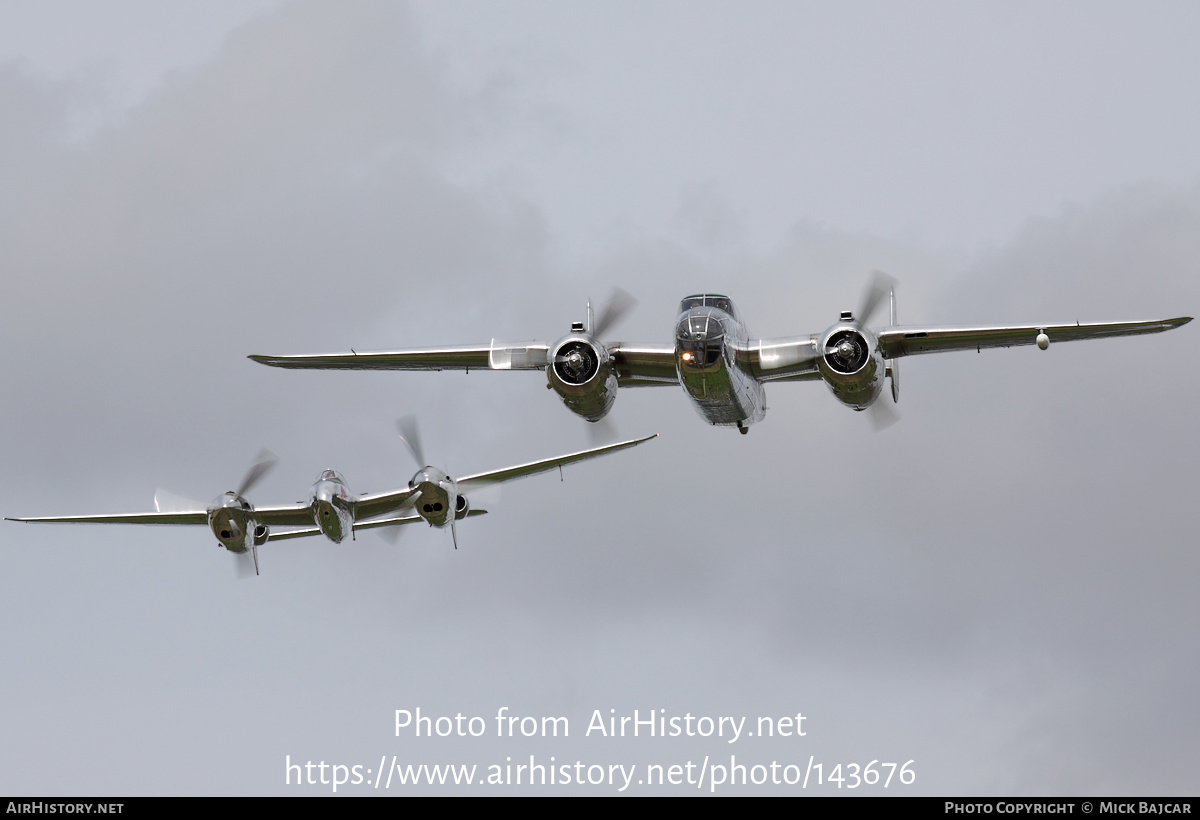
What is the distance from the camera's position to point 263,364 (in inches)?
2133

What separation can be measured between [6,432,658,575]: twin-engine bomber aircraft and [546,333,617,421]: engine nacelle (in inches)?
260

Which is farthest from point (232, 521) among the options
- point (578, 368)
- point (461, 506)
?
point (578, 368)

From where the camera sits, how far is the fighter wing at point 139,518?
59.1 metres

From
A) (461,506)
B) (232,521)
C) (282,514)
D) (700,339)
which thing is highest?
(282,514)

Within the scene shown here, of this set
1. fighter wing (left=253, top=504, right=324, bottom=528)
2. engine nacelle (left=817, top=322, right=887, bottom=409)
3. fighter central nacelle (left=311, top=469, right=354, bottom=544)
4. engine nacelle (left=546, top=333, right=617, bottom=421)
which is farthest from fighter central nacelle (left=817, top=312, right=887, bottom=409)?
fighter wing (left=253, top=504, right=324, bottom=528)

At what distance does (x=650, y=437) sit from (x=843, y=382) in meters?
9.45

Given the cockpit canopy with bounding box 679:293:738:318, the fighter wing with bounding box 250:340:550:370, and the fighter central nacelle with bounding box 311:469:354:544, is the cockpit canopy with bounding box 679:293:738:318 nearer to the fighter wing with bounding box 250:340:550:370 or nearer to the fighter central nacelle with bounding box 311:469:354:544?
the fighter wing with bounding box 250:340:550:370

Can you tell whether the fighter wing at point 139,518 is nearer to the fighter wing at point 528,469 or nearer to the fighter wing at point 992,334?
the fighter wing at point 528,469

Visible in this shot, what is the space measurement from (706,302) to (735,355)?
182 centimetres

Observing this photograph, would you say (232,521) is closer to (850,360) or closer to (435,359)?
(435,359)

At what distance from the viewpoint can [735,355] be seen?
47312 mm

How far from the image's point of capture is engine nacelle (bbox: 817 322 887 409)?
47.1m

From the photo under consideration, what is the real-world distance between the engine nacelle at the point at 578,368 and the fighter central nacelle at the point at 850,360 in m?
6.76
